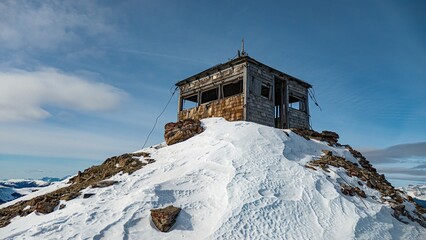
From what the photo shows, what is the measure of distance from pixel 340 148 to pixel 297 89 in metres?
7.47

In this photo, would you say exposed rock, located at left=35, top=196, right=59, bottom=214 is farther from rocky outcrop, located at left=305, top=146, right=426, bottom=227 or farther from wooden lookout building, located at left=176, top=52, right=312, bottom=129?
wooden lookout building, located at left=176, top=52, right=312, bottom=129

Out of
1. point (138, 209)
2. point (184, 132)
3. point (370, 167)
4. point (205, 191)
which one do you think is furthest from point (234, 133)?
point (370, 167)

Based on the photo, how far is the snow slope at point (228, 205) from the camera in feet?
21.9

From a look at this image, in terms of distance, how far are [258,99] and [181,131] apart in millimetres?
6396

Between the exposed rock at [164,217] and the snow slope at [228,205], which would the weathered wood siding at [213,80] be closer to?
the snow slope at [228,205]

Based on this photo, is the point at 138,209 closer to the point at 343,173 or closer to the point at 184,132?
the point at 184,132

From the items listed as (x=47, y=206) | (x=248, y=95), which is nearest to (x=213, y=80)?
(x=248, y=95)

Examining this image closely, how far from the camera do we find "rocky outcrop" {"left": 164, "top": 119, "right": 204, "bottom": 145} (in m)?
14.9

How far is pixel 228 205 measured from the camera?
760 cm

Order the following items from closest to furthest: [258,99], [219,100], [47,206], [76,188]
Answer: [47,206] → [76,188] → [258,99] → [219,100]

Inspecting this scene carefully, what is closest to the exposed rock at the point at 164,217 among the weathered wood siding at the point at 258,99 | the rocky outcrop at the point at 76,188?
the rocky outcrop at the point at 76,188

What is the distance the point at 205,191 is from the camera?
8492mm

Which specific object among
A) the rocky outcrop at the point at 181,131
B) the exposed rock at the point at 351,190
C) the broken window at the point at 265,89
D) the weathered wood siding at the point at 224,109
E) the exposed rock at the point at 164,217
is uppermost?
the broken window at the point at 265,89

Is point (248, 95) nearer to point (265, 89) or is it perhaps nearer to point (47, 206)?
point (265, 89)
